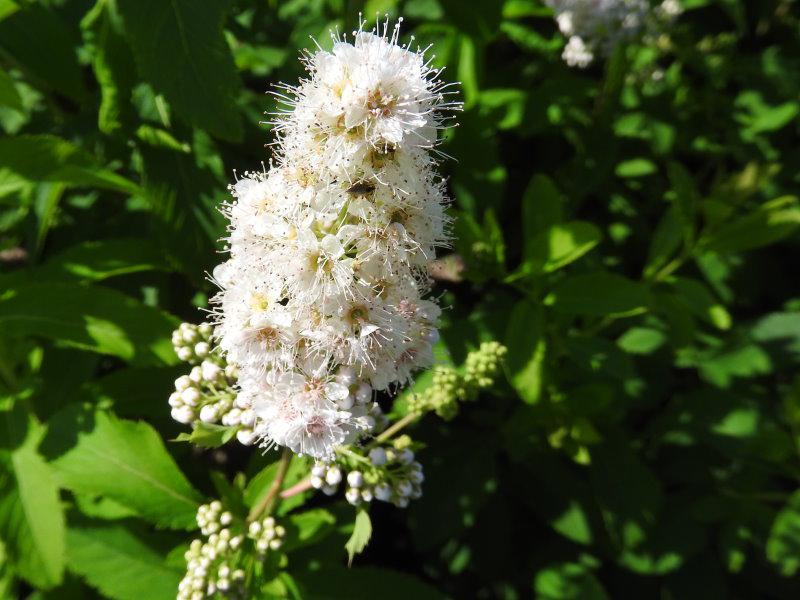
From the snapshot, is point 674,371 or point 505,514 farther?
point 674,371

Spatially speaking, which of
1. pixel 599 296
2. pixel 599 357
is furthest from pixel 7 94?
pixel 599 357

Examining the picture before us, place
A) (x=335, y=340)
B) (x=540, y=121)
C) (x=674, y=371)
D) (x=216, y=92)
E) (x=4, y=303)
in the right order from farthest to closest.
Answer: (x=674, y=371) → (x=540, y=121) → (x=4, y=303) → (x=216, y=92) → (x=335, y=340)

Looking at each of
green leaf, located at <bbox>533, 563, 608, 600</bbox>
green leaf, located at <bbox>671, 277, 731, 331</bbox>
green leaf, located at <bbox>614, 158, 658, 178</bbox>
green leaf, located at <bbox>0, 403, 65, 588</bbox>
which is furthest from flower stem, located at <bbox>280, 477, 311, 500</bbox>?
green leaf, located at <bbox>614, 158, 658, 178</bbox>

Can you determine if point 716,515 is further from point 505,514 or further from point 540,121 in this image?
point 540,121

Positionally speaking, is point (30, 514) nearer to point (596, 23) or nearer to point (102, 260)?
point (102, 260)

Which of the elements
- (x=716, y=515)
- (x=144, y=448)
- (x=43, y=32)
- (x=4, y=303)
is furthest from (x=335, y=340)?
(x=716, y=515)

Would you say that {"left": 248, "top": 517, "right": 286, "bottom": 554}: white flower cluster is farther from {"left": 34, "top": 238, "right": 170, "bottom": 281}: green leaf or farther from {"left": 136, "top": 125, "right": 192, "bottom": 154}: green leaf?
{"left": 136, "top": 125, "right": 192, "bottom": 154}: green leaf

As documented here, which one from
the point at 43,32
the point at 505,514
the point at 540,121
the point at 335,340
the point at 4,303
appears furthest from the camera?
the point at 505,514
